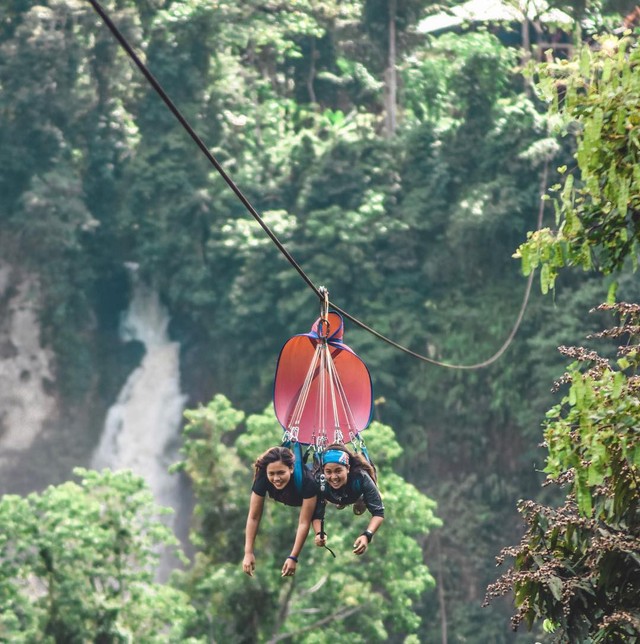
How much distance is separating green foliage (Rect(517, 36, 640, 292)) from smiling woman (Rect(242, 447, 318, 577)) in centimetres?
159

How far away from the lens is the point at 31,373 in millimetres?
29719

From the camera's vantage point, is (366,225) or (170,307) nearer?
(366,225)

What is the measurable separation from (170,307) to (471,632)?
31.8ft

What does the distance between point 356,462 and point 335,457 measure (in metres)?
0.29

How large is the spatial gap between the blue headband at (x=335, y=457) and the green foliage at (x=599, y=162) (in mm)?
1360

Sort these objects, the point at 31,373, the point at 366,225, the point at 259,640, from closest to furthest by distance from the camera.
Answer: the point at 259,640
the point at 366,225
the point at 31,373

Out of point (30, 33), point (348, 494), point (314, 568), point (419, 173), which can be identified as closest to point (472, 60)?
point (419, 173)

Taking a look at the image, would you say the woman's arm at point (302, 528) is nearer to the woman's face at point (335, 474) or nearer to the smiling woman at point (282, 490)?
the smiling woman at point (282, 490)

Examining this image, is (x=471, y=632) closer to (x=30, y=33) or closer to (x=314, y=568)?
(x=314, y=568)

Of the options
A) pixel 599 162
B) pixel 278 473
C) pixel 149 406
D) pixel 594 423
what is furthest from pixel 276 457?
pixel 149 406

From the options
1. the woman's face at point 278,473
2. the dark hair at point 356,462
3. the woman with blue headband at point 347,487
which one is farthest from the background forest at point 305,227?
the woman's face at point 278,473

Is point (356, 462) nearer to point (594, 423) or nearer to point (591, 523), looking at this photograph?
point (591, 523)

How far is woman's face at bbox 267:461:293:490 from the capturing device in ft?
25.1

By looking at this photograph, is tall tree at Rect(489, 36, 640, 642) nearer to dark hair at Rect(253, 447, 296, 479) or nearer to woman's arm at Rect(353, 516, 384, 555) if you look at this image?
woman's arm at Rect(353, 516, 384, 555)
